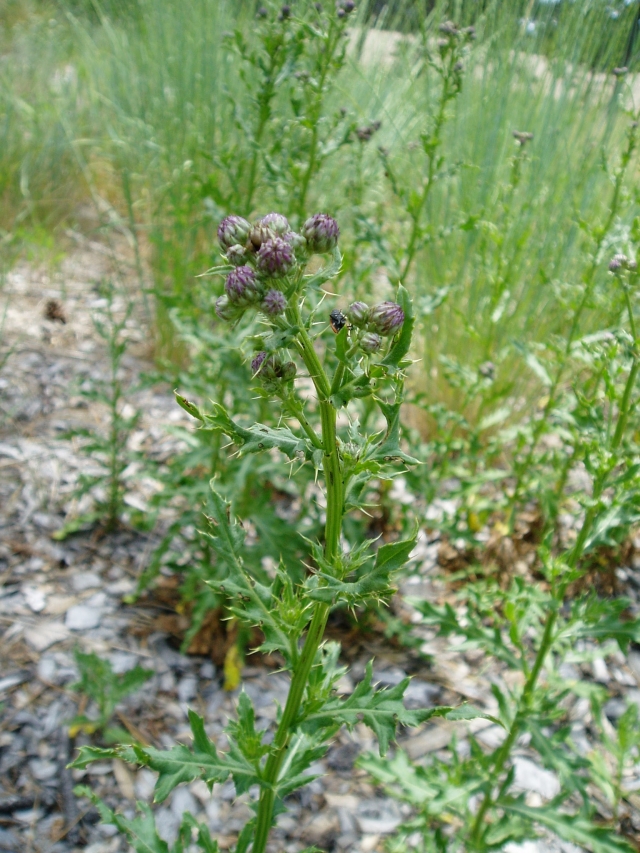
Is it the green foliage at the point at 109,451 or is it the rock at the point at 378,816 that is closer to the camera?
the rock at the point at 378,816

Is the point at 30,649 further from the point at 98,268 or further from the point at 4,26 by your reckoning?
the point at 4,26

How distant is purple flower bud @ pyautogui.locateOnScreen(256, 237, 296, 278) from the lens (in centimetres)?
106

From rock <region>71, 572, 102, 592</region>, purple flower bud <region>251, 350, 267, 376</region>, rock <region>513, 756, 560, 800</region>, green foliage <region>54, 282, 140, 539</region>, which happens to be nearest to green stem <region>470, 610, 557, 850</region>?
rock <region>513, 756, 560, 800</region>

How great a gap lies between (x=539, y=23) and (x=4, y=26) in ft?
24.1

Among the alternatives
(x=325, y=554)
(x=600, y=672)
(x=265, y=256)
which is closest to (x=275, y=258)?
(x=265, y=256)

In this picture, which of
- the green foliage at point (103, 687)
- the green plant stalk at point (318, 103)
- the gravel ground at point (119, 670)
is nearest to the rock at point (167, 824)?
Answer: the gravel ground at point (119, 670)

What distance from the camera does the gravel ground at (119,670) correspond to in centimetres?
197

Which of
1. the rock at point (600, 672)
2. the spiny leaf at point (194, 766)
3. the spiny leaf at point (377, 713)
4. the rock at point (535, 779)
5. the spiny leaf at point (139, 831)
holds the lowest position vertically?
the rock at point (535, 779)

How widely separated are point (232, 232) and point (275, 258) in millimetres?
137

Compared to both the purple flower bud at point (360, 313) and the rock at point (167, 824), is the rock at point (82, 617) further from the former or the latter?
the purple flower bud at point (360, 313)

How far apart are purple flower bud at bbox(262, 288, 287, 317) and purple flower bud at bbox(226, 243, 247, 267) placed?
9cm

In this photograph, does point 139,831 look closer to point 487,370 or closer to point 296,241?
point 296,241

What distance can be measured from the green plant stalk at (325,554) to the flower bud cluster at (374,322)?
8 cm

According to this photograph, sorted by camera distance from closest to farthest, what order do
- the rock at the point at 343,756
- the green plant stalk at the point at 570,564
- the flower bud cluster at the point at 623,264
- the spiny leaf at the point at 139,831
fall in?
the spiny leaf at the point at 139,831
the green plant stalk at the point at 570,564
the flower bud cluster at the point at 623,264
the rock at the point at 343,756
